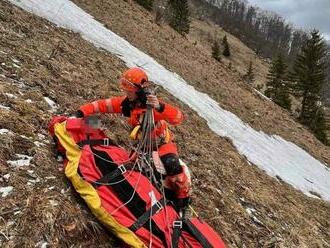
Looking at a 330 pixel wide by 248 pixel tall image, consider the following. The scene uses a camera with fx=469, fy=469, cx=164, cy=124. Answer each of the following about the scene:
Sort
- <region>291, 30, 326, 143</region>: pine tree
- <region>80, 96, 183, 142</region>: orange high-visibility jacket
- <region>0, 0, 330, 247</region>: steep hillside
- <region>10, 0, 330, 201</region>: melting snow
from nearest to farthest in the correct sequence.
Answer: <region>0, 0, 330, 247</region>: steep hillside
<region>80, 96, 183, 142</region>: orange high-visibility jacket
<region>10, 0, 330, 201</region>: melting snow
<region>291, 30, 326, 143</region>: pine tree

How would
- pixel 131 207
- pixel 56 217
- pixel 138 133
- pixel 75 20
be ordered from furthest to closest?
pixel 75 20 < pixel 138 133 < pixel 131 207 < pixel 56 217

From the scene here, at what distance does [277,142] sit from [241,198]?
8.89 m

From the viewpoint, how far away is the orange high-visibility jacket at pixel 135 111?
6.04 meters

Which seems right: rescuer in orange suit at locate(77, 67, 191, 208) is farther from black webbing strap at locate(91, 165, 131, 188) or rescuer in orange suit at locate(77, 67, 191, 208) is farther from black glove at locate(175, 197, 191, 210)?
black webbing strap at locate(91, 165, 131, 188)

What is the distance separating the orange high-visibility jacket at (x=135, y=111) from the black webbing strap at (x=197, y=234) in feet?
4.84

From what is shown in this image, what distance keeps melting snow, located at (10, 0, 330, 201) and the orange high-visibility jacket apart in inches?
264

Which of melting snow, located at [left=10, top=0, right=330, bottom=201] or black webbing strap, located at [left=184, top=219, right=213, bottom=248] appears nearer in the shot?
black webbing strap, located at [left=184, top=219, right=213, bottom=248]

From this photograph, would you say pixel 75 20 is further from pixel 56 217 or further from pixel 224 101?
pixel 56 217

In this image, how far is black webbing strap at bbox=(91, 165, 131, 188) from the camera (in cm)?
507

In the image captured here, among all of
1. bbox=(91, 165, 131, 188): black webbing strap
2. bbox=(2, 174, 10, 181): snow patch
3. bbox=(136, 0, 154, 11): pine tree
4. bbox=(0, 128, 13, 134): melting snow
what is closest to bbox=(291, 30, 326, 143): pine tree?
bbox=(136, 0, 154, 11): pine tree

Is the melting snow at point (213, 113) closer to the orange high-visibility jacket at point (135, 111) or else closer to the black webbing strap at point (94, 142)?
the orange high-visibility jacket at point (135, 111)

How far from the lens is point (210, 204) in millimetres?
7109

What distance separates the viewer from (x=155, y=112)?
6.03 meters

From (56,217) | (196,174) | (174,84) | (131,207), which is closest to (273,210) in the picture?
(196,174)
